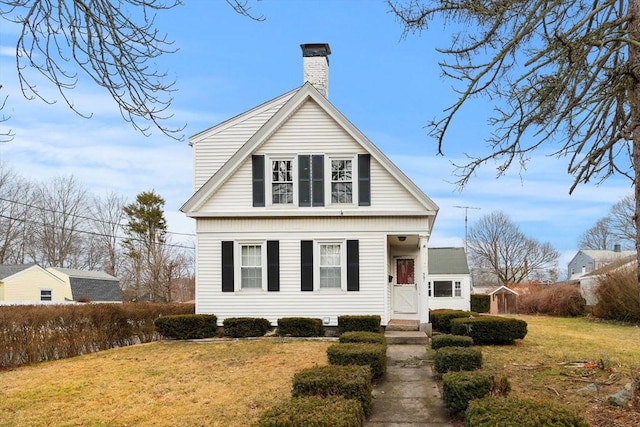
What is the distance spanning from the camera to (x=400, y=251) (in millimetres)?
18906

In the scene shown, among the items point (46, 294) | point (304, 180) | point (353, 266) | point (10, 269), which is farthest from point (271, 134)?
point (10, 269)

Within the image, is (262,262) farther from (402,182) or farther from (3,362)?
(3,362)

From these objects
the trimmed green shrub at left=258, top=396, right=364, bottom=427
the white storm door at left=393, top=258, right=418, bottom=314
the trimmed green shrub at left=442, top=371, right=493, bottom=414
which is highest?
the white storm door at left=393, top=258, right=418, bottom=314

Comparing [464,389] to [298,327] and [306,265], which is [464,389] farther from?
[306,265]

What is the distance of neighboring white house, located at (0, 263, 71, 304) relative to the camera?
118 feet

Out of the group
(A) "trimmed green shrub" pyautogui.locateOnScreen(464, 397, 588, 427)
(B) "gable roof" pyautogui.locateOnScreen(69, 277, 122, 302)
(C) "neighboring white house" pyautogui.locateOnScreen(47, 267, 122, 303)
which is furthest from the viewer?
(B) "gable roof" pyautogui.locateOnScreen(69, 277, 122, 302)

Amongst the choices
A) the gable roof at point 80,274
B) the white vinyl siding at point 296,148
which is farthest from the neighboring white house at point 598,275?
the gable roof at point 80,274

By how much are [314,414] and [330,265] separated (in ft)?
34.8

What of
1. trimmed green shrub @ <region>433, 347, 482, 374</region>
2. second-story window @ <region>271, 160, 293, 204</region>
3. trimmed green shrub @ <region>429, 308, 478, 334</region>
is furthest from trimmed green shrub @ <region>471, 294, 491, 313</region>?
trimmed green shrub @ <region>433, 347, 482, 374</region>

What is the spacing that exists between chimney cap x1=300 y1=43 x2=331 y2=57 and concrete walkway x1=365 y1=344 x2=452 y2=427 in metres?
10.3

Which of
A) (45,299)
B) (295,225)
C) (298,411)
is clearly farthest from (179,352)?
(45,299)

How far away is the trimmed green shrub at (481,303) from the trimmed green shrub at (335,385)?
102ft

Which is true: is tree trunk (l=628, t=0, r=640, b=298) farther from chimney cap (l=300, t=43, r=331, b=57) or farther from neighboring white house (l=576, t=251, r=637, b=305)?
neighboring white house (l=576, t=251, r=637, b=305)

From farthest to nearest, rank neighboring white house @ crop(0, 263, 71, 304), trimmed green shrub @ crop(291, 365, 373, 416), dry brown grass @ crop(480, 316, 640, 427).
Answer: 1. neighboring white house @ crop(0, 263, 71, 304)
2. dry brown grass @ crop(480, 316, 640, 427)
3. trimmed green shrub @ crop(291, 365, 373, 416)
